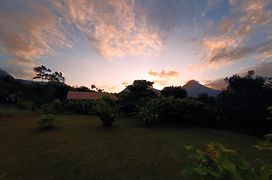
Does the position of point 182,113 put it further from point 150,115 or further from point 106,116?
point 106,116

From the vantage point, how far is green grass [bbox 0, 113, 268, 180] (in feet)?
23.7

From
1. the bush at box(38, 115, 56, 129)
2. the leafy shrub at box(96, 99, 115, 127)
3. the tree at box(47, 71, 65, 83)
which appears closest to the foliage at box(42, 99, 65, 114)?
the bush at box(38, 115, 56, 129)

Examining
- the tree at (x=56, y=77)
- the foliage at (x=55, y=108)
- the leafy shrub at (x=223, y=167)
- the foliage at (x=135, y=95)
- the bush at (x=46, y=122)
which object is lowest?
the bush at (x=46, y=122)

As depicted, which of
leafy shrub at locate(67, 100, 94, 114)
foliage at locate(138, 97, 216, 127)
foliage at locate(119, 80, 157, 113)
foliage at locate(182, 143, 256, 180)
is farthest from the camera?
leafy shrub at locate(67, 100, 94, 114)

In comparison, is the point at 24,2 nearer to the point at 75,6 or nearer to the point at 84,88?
the point at 75,6

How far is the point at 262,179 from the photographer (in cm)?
145

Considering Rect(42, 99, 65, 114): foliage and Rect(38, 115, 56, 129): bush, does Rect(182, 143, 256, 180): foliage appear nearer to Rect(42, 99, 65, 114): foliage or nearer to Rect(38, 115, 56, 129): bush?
Rect(38, 115, 56, 129): bush

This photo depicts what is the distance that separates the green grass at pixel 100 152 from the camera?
7.22 meters

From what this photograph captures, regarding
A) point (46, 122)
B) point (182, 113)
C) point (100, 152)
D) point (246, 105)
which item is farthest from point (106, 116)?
point (246, 105)

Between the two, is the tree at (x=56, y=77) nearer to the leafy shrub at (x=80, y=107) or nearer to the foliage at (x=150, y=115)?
the leafy shrub at (x=80, y=107)

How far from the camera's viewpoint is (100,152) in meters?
9.26

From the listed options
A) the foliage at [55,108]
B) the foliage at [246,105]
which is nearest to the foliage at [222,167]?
the foliage at [246,105]

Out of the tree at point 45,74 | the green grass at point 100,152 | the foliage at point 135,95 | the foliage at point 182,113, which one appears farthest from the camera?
the tree at point 45,74

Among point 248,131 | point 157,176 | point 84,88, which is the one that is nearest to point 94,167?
point 157,176
